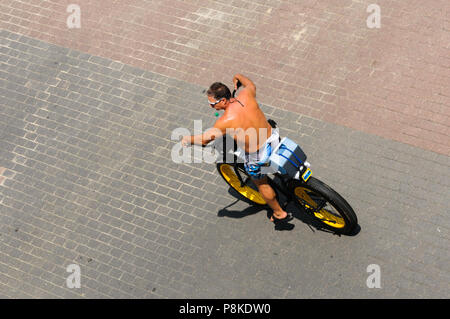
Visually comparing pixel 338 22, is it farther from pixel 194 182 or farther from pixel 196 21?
pixel 194 182

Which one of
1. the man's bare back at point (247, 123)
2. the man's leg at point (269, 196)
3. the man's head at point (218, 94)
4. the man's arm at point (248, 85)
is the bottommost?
the man's leg at point (269, 196)

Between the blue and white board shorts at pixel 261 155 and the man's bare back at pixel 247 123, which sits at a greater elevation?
the man's bare back at pixel 247 123

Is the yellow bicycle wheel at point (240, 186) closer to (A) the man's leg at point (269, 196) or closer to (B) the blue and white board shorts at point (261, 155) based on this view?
(A) the man's leg at point (269, 196)

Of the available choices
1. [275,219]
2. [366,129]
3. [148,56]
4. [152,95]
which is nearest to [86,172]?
[152,95]

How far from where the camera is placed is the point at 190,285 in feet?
23.6

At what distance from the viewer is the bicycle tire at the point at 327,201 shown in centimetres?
659

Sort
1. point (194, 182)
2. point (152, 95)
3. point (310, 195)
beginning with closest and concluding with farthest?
point (310, 195) < point (194, 182) < point (152, 95)

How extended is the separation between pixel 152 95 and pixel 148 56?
0.86m

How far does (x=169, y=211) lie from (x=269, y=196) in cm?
160

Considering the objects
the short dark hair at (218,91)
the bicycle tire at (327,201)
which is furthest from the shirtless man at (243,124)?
the bicycle tire at (327,201)

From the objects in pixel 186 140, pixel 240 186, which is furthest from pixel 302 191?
pixel 186 140

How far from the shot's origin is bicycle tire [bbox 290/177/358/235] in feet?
21.6

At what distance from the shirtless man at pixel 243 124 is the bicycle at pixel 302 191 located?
0.72 ft

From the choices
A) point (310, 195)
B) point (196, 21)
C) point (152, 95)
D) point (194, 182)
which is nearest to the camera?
point (310, 195)
